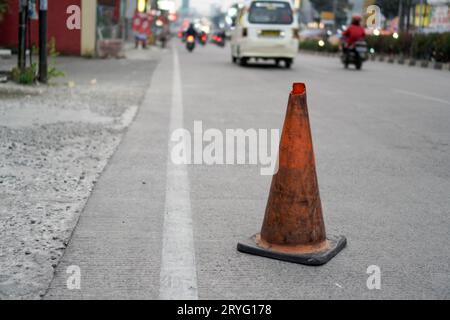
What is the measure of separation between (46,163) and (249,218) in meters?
2.40

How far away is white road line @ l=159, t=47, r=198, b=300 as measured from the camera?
11.4 ft

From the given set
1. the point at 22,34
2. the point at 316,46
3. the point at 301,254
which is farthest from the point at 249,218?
the point at 316,46

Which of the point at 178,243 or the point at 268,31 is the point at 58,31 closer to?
the point at 268,31

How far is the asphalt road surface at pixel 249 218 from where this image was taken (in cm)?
356

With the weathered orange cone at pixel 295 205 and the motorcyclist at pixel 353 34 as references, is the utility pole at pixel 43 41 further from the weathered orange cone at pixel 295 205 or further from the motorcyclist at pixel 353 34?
the motorcyclist at pixel 353 34

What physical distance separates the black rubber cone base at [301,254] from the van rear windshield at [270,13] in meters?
20.1

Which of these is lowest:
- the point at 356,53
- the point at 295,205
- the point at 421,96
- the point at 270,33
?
the point at 421,96

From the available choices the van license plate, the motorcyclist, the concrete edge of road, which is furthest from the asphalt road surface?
the concrete edge of road

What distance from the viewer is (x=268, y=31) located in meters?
23.4

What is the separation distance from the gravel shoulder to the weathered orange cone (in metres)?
1.13

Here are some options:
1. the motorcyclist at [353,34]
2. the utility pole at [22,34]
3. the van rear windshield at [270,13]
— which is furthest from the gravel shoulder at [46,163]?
the motorcyclist at [353,34]

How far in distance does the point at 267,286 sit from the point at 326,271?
42 centimetres

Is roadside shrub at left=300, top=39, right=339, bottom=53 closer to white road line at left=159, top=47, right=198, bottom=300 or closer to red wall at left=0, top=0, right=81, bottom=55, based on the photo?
red wall at left=0, top=0, right=81, bottom=55
